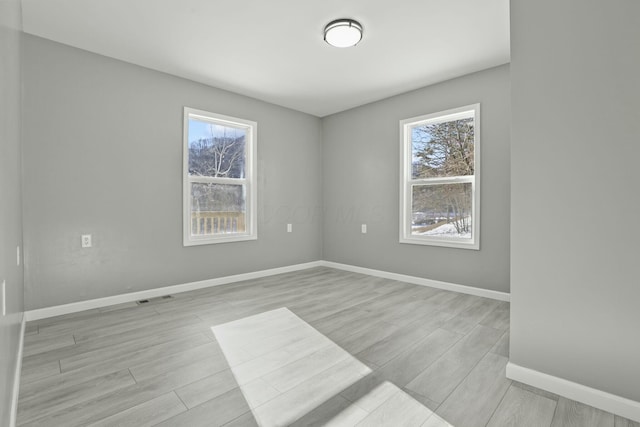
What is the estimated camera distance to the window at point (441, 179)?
370cm

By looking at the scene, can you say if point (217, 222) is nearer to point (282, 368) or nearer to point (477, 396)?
point (282, 368)

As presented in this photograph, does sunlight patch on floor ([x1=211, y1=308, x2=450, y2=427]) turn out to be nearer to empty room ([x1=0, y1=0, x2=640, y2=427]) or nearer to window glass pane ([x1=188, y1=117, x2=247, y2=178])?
empty room ([x1=0, y1=0, x2=640, y2=427])

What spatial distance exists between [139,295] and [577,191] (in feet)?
12.9

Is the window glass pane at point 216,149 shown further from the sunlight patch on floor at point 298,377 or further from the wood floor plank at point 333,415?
the wood floor plank at point 333,415

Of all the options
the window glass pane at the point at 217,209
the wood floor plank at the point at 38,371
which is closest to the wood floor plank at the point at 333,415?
the wood floor plank at the point at 38,371

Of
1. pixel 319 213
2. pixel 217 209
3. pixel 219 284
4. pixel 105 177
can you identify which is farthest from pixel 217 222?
pixel 319 213

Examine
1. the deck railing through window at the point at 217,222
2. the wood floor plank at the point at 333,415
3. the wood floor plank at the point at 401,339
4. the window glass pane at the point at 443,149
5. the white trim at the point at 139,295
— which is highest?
the window glass pane at the point at 443,149

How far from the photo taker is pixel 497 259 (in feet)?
11.3

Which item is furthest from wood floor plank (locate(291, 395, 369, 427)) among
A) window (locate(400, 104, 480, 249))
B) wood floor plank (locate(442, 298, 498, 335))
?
window (locate(400, 104, 480, 249))

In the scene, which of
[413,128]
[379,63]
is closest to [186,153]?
[379,63]

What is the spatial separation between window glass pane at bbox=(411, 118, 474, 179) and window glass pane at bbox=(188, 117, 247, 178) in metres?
2.43

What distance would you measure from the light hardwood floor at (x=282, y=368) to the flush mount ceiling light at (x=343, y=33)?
2.55 m

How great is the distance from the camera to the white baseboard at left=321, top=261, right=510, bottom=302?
3.46 metres

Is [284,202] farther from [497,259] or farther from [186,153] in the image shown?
[497,259]
